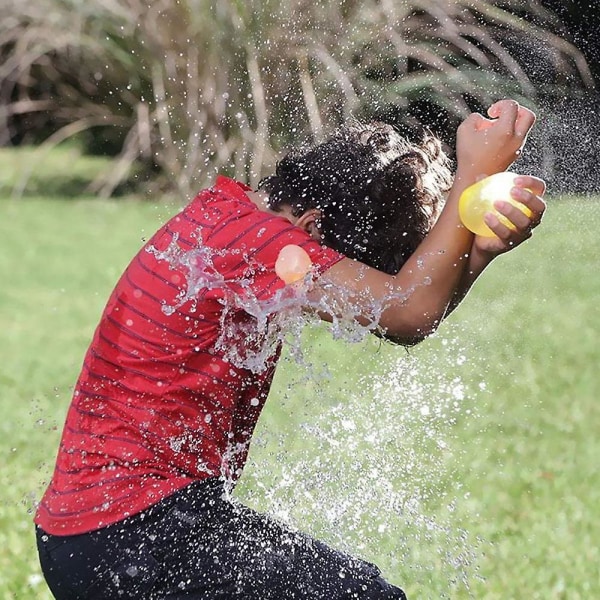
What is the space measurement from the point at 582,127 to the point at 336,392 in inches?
163

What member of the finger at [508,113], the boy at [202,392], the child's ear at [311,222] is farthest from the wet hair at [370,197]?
the finger at [508,113]

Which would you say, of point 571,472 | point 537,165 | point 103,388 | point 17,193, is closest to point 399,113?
point 537,165

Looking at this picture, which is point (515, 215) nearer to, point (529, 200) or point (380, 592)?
point (529, 200)

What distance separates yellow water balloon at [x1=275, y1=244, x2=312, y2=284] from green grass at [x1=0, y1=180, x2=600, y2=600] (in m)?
0.38

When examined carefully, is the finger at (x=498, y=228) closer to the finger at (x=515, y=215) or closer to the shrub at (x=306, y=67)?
the finger at (x=515, y=215)

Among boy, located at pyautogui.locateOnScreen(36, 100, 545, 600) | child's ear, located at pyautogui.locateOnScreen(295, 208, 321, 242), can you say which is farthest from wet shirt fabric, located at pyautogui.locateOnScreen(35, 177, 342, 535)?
child's ear, located at pyautogui.locateOnScreen(295, 208, 321, 242)

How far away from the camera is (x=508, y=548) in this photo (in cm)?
398

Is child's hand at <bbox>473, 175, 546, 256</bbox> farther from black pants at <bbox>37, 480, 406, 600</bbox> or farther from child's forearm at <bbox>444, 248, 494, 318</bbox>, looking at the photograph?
black pants at <bbox>37, 480, 406, 600</bbox>

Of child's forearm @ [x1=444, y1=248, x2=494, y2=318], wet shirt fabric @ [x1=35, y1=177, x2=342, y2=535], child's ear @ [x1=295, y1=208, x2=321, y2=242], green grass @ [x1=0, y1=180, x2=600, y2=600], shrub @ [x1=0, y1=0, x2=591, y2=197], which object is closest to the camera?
child's forearm @ [x1=444, y1=248, x2=494, y2=318]

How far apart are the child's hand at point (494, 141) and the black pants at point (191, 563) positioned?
78cm

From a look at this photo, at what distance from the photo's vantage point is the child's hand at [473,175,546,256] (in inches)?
80.8

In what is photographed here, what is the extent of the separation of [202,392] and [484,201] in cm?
66

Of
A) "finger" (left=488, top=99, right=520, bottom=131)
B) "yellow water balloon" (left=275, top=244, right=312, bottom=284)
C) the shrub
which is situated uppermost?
"finger" (left=488, top=99, right=520, bottom=131)

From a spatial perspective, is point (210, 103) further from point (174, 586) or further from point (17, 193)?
point (174, 586)
